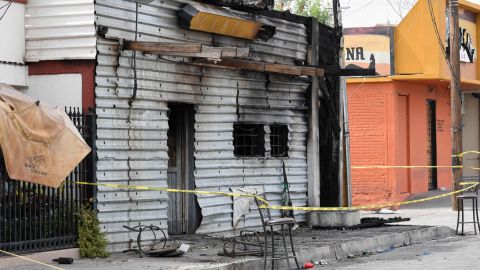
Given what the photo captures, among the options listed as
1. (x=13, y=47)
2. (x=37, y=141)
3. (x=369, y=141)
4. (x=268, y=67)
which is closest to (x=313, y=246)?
(x=268, y=67)

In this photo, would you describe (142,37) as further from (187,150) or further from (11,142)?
(11,142)

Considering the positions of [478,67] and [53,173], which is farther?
[478,67]

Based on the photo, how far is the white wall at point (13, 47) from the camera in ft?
46.8

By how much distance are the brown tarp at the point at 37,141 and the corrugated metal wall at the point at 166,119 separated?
1.13 meters

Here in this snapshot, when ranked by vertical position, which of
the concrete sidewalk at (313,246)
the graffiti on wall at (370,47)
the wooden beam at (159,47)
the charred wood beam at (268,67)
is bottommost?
the concrete sidewalk at (313,246)

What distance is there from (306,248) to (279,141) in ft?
13.5

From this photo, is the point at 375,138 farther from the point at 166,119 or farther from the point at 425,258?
the point at 166,119

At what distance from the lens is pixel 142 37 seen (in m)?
14.9

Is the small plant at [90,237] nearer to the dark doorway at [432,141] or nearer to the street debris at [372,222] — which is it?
the street debris at [372,222]

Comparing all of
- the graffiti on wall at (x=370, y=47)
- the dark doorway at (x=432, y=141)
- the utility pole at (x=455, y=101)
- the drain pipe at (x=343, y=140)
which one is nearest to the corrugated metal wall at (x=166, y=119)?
the drain pipe at (x=343, y=140)

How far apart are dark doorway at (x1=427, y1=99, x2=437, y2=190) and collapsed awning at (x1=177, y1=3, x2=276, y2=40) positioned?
13912 mm

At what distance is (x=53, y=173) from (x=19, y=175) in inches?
20.5

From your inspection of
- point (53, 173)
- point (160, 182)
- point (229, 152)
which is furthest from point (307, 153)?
point (53, 173)

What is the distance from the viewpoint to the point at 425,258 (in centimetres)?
1507
